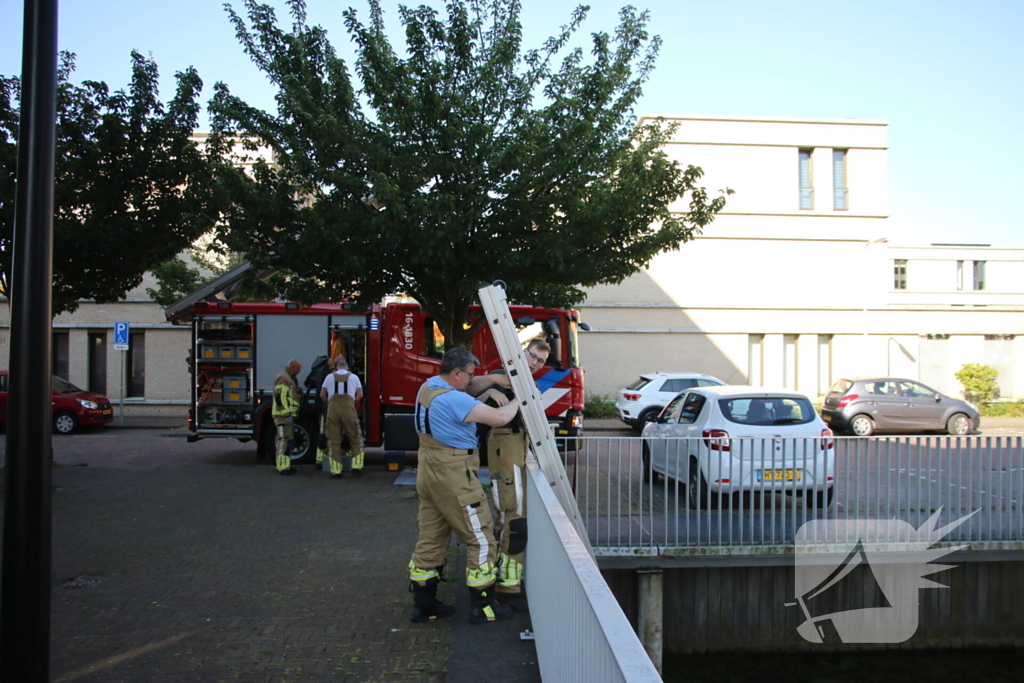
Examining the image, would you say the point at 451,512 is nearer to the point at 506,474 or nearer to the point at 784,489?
the point at 506,474

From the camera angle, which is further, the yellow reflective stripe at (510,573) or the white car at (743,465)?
the white car at (743,465)

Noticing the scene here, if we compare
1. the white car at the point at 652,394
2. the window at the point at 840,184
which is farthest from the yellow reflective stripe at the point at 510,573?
the window at the point at 840,184

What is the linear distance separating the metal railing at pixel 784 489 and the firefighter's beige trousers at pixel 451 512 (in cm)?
156

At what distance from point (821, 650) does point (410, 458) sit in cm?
792

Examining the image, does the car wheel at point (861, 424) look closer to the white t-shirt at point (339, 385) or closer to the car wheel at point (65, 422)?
the white t-shirt at point (339, 385)

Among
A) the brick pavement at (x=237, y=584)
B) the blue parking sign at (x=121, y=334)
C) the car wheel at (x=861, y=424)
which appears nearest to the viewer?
the brick pavement at (x=237, y=584)

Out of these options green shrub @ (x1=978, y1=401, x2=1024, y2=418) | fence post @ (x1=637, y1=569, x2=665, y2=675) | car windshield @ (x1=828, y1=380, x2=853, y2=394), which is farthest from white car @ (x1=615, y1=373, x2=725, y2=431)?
fence post @ (x1=637, y1=569, x2=665, y2=675)

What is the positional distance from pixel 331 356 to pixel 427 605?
8.93m

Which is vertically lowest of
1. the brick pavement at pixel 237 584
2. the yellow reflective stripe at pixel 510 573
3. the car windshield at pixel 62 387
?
the brick pavement at pixel 237 584

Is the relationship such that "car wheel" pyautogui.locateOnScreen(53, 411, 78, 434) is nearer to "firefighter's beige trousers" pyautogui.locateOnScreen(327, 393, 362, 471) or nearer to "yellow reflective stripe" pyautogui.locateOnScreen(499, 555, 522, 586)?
"firefighter's beige trousers" pyautogui.locateOnScreen(327, 393, 362, 471)

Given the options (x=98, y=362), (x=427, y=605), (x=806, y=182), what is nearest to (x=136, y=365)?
(x=98, y=362)

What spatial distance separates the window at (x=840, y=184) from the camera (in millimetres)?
30234

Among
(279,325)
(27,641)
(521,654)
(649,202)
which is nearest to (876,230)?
(649,202)

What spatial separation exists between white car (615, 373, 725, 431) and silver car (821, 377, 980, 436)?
10.6ft
